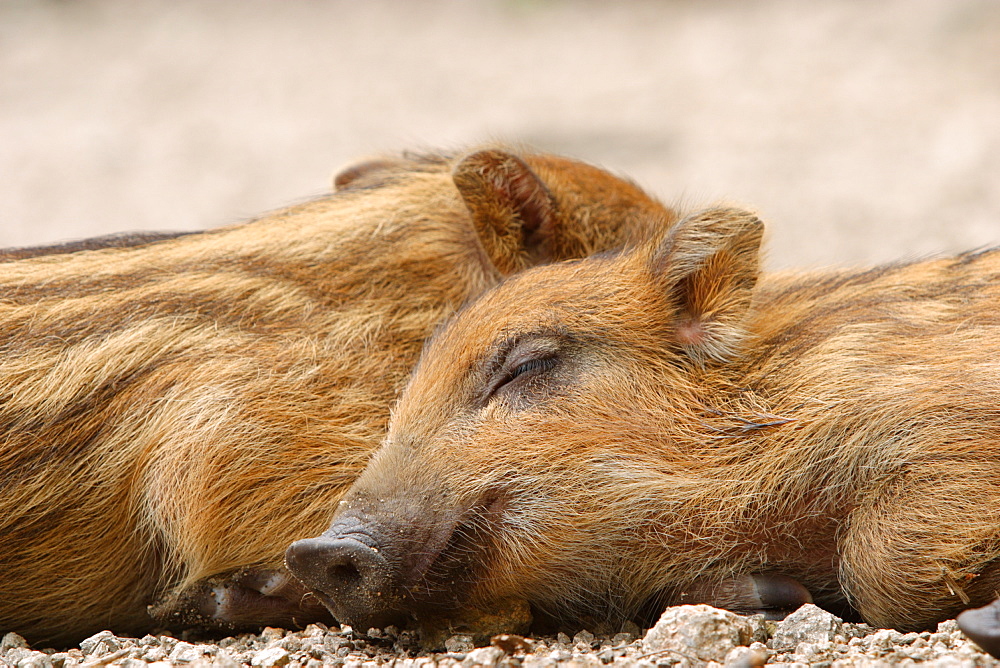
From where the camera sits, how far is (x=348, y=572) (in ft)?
8.56

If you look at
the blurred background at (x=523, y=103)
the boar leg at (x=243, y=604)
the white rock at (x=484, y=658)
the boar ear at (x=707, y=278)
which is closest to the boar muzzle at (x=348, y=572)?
the white rock at (x=484, y=658)

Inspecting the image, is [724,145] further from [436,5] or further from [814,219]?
[436,5]

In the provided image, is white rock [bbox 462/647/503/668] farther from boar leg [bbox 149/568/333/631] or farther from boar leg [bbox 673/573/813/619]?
boar leg [bbox 149/568/333/631]

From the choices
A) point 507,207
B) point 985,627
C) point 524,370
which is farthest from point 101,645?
point 985,627

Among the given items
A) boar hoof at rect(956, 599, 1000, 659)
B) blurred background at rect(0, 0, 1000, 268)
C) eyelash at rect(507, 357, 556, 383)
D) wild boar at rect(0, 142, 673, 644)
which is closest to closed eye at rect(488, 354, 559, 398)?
eyelash at rect(507, 357, 556, 383)

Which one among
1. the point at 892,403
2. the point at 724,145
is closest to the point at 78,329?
the point at 892,403

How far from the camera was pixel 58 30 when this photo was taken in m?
12.9

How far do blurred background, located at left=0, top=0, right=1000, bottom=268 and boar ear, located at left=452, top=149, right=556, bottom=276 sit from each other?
8.05 feet

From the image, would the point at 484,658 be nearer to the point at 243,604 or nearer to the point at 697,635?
the point at 697,635

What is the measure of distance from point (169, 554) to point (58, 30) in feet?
36.7

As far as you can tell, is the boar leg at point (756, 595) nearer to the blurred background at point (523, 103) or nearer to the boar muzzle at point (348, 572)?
the boar muzzle at point (348, 572)

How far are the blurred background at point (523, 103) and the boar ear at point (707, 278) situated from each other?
271 centimetres

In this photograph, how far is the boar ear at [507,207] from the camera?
3.45 m

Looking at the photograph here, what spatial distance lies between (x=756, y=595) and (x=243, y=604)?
131 cm
